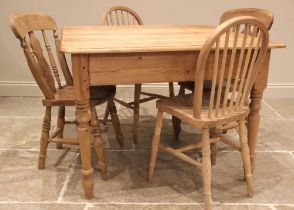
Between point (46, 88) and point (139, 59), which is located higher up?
point (139, 59)

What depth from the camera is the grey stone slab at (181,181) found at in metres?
1.93

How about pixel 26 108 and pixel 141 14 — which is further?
pixel 141 14

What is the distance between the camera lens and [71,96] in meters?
2.08

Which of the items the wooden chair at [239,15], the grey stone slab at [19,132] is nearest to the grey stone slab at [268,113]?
the wooden chair at [239,15]

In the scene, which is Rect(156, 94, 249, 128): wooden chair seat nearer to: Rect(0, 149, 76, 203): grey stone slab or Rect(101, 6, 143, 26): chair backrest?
Rect(0, 149, 76, 203): grey stone slab

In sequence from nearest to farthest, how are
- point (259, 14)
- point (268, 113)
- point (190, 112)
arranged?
point (190, 112) < point (259, 14) < point (268, 113)

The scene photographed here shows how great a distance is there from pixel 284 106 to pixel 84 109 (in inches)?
96.9

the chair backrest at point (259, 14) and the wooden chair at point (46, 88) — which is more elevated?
the chair backrest at point (259, 14)

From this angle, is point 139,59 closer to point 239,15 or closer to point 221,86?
point 221,86

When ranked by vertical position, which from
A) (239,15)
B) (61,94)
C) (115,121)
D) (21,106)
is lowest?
(21,106)

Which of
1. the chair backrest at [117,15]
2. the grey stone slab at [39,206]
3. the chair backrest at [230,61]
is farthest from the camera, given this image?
the chair backrest at [117,15]

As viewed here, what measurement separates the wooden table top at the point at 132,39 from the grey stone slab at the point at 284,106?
1.48m

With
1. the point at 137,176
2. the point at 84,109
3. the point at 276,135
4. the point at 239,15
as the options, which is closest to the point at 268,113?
the point at 276,135

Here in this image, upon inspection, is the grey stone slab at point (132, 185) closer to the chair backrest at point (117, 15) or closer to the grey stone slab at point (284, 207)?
the grey stone slab at point (284, 207)
